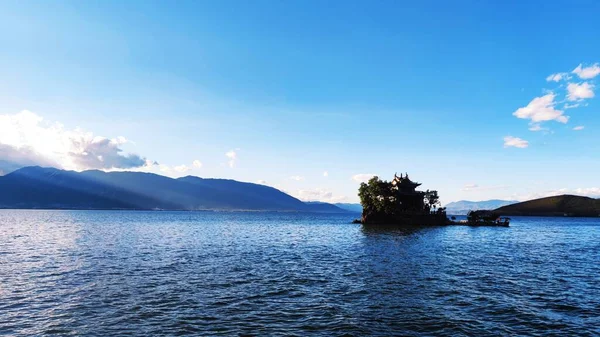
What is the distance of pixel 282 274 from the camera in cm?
3969

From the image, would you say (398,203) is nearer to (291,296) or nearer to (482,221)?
(482,221)

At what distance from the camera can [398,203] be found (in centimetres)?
14925

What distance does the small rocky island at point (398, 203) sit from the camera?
146500 mm

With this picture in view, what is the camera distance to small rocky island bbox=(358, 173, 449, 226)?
14650 centimetres

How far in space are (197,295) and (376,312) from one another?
46.0ft

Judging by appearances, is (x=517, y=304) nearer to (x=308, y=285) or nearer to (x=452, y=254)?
(x=308, y=285)

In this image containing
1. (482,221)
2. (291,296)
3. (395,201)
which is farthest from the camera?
(482,221)

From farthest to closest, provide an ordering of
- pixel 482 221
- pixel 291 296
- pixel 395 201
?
pixel 482 221 < pixel 395 201 < pixel 291 296

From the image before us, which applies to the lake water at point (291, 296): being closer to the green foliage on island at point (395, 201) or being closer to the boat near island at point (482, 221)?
the green foliage on island at point (395, 201)

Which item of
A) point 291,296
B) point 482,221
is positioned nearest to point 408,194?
point 482,221

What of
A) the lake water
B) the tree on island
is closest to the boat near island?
the tree on island

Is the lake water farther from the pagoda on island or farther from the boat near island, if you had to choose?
the boat near island

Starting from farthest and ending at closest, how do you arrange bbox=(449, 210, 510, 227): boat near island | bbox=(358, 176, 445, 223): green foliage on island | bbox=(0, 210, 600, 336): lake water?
bbox=(449, 210, 510, 227): boat near island, bbox=(358, 176, 445, 223): green foliage on island, bbox=(0, 210, 600, 336): lake water

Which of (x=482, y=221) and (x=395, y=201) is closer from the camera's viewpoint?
(x=395, y=201)
